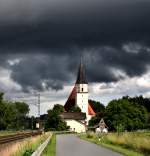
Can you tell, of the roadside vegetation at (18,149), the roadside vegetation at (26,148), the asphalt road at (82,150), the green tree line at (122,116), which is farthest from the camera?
the green tree line at (122,116)

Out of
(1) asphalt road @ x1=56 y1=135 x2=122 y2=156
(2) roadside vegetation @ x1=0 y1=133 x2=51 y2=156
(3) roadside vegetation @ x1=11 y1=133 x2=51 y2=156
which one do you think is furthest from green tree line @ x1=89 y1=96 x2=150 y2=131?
(2) roadside vegetation @ x1=0 y1=133 x2=51 y2=156

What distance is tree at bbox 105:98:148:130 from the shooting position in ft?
471

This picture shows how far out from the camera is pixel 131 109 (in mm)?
153000

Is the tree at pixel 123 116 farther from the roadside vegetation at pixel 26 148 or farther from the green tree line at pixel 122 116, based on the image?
the roadside vegetation at pixel 26 148

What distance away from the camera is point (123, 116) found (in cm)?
14562

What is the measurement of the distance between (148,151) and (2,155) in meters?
12.1

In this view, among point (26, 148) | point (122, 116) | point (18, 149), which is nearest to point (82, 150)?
point (26, 148)

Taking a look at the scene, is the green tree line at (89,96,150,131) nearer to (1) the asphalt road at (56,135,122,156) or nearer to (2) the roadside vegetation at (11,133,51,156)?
(1) the asphalt road at (56,135,122,156)

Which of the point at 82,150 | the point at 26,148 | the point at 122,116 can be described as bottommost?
the point at 82,150

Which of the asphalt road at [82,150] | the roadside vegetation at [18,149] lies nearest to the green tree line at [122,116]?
the asphalt road at [82,150]

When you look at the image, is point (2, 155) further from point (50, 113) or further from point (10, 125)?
point (50, 113)

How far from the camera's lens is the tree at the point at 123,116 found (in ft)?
471

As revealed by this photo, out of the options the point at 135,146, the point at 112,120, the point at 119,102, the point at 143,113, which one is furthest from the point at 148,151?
the point at 143,113

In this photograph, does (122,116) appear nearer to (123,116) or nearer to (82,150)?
(123,116)
